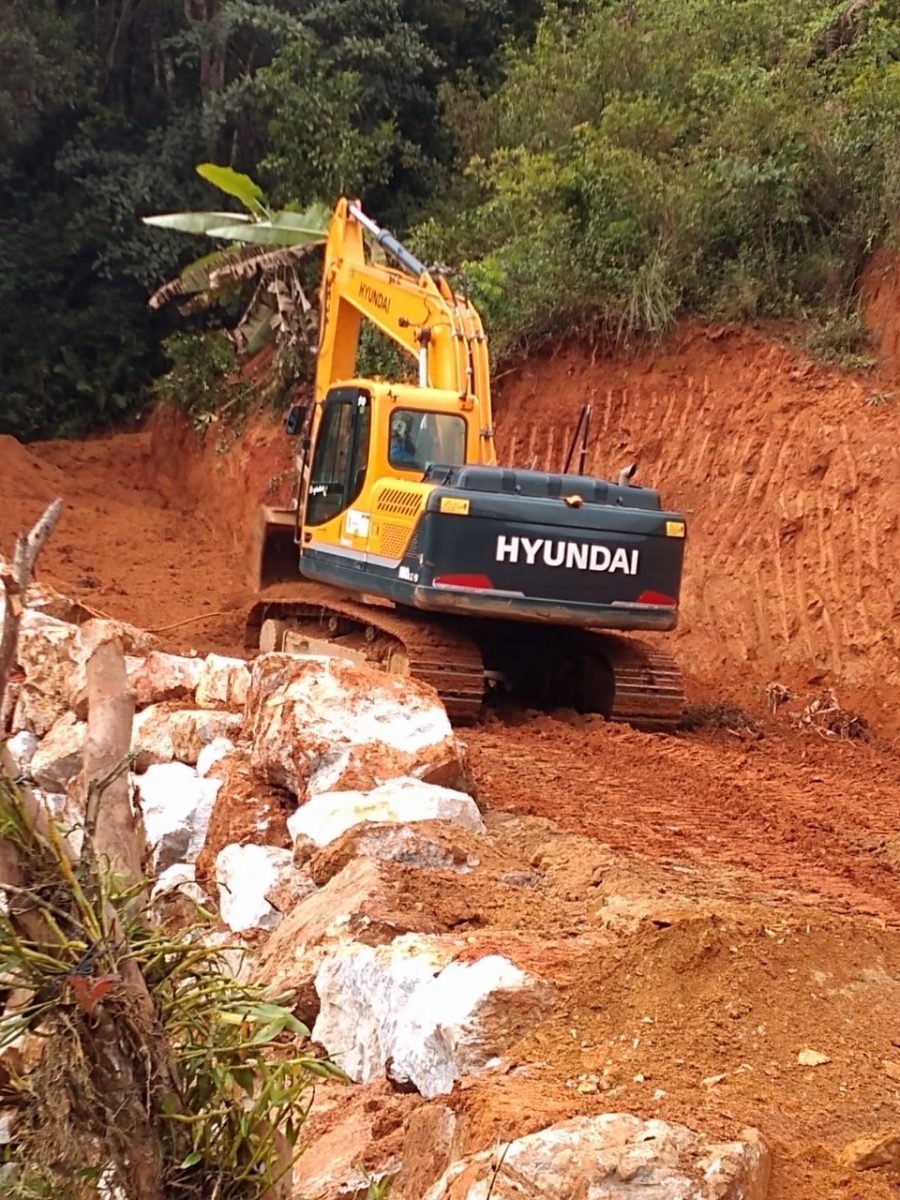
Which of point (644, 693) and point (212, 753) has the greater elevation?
point (212, 753)

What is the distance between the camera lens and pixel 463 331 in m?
10.2

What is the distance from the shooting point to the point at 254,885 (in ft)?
17.0

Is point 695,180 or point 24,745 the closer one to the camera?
point 24,745

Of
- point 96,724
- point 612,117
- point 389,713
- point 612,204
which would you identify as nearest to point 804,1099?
point 96,724

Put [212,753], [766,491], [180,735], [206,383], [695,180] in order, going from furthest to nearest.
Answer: [206,383] < [695,180] < [766,491] < [180,735] < [212,753]

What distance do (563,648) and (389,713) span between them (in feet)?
14.6

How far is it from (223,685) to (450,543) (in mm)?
1994

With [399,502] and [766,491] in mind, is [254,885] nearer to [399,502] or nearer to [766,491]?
[399,502]

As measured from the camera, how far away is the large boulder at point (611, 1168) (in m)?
2.60

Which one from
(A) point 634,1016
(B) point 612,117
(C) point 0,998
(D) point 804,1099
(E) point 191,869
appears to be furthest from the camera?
(B) point 612,117

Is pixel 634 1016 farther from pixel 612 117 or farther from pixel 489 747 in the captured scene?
pixel 612 117

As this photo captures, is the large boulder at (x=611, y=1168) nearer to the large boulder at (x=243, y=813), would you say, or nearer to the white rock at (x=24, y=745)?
the large boulder at (x=243, y=813)

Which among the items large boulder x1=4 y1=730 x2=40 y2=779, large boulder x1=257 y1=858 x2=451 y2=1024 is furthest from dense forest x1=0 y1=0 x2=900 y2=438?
large boulder x1=257 y1=858 x2=451 y2=1024

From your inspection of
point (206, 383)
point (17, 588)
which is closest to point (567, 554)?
point (17, 588)
